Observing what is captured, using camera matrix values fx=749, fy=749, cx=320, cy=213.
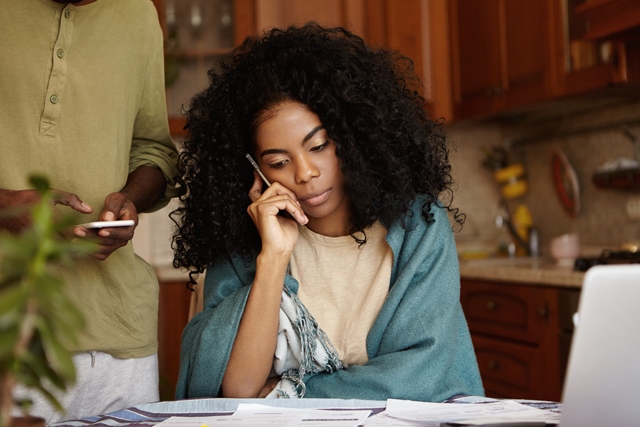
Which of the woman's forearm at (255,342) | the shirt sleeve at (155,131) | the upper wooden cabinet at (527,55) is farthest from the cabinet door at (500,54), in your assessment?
the woman's forearm at (255,342)

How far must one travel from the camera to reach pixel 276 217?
1510 mm

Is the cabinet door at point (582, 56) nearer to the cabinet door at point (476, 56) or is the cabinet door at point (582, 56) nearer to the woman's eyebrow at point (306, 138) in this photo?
the cabinet door at point (476, 56)

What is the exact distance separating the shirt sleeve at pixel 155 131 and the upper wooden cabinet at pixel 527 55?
1.62m

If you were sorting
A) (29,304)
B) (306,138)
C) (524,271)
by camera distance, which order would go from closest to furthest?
(29,304)
(306,138)
(524,271)

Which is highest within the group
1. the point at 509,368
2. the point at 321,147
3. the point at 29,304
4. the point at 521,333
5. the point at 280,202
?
the point at 321,147

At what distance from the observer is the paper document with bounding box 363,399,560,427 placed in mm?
951

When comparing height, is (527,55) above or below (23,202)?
above

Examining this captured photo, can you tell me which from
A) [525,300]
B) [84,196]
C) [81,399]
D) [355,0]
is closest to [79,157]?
[84,196]

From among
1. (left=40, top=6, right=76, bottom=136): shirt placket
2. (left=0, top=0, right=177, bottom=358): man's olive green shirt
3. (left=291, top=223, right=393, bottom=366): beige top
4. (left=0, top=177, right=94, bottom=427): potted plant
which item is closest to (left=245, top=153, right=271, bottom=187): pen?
(left=291, top=223, right=393, bottom=366): beige top

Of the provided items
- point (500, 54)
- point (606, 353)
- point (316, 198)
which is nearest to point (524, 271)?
point (500, 54)

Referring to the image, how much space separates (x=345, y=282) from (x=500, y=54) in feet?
7.58

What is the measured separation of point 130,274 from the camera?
58.6 inches

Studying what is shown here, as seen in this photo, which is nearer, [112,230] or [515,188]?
[112,230]

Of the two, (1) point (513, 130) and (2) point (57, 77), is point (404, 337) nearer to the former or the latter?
(2) point (57, 77)
